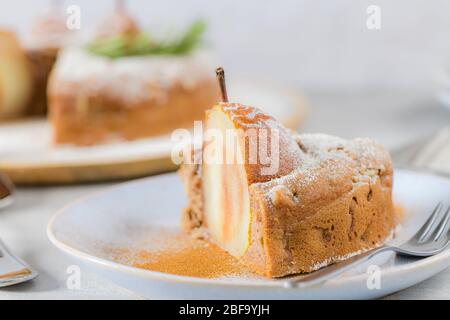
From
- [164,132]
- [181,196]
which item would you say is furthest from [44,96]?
[181,196]

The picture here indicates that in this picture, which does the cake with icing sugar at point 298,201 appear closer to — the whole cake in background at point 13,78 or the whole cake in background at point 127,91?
the whole cake in background at point 127,91

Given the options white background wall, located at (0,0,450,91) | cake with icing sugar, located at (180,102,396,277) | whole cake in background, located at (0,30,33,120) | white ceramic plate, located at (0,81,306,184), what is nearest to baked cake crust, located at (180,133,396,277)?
cake with icing sugar, located at (180,102,396,277)

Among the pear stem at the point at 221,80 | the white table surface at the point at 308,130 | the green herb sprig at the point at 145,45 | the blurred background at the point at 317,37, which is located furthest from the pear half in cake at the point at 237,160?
the blurred background at the point at 317,37

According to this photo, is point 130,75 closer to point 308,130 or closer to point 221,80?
point 308,130

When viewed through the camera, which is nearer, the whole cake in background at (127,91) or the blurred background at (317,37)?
the whole cake in background at (127,91)

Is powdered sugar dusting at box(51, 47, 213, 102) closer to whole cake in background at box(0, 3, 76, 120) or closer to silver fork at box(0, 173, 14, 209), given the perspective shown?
whole cake in background at box(0, 3, 76, 120)

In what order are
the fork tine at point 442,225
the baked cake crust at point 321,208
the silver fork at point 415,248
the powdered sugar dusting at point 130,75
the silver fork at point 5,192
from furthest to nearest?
the powdered sugar dusting at point 130,75
the silver fork at point 5,192
the fork tine at point 442,225
the baked cake crust at point 321,208
the silver fork at point 415,248

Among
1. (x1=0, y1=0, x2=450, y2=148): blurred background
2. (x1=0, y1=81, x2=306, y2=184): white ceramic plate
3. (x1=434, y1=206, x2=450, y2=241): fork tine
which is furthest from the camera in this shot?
(x1=0, y1=0, x2=450, y2=148): blurred background
